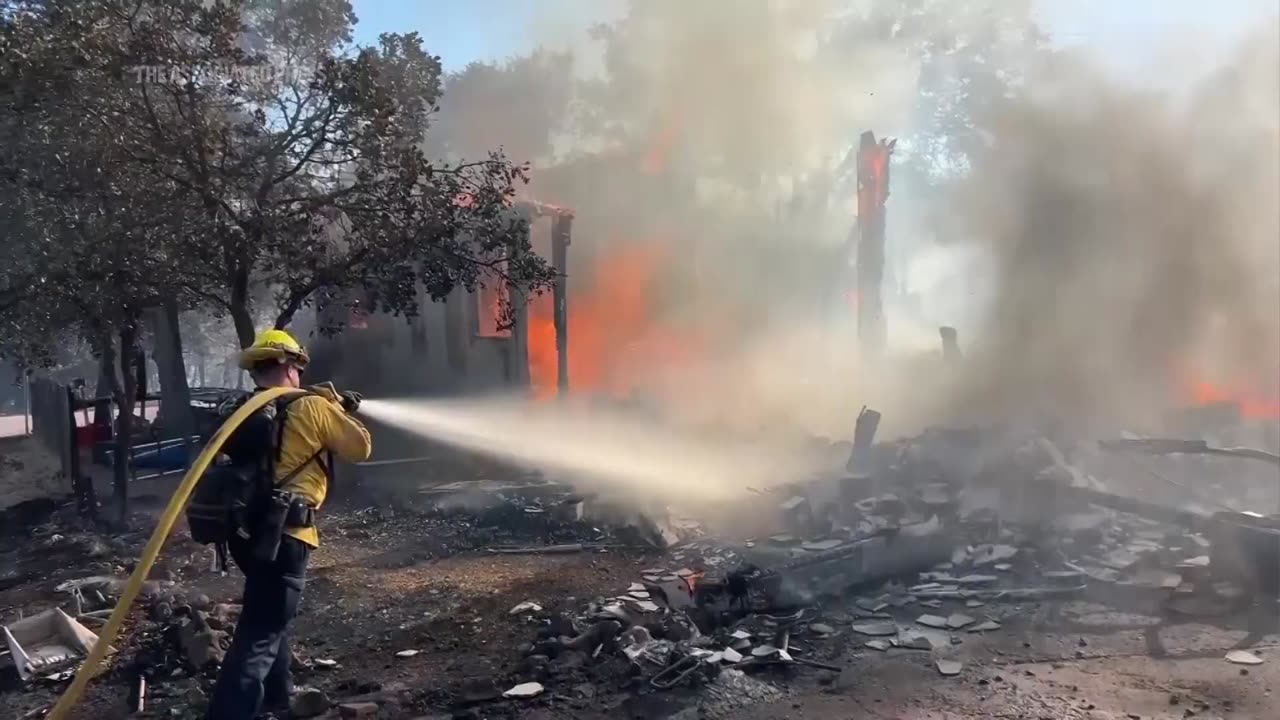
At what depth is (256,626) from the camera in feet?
13.9

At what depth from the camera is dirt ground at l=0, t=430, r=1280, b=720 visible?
4.84 meters

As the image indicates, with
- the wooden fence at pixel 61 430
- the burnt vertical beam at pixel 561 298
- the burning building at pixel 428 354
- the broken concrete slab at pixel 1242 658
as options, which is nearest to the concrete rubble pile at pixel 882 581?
the broken concrete slab at pixel 1242 658

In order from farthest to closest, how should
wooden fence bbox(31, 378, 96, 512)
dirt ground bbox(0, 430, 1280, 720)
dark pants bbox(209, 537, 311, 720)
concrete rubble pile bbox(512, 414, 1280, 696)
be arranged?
wooden fence bbox(31, 378, 96, 512)
concrete rubble pile bbox(512, 414, 1280, 696)
dirt ground bbox(0, 430, 1280, 720)
dark pants bbox(209, 537, 311, 720)

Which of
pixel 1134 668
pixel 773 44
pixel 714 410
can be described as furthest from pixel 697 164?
pixel 1134 668

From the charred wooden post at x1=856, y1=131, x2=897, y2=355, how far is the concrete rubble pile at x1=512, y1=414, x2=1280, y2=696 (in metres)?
10.9

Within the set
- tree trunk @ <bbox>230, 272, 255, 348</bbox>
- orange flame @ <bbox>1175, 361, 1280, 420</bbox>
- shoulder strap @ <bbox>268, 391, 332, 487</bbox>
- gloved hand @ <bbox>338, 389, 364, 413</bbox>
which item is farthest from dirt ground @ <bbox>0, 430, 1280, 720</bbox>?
orange flame @ <bbox>1175, 361, 1280, 420</bbox>

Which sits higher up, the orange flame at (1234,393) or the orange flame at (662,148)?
the orange flame at (662,148)

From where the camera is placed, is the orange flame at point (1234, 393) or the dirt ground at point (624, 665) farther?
the orange flame at point (1234, 393)

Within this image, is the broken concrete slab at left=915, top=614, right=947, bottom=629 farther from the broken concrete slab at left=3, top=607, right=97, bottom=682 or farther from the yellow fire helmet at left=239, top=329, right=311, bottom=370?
the broken concrete slab at left=3, top=607, right=97, bottom=682

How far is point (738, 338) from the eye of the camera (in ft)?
81.4

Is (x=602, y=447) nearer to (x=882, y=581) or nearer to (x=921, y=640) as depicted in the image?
(x=882, y=581)

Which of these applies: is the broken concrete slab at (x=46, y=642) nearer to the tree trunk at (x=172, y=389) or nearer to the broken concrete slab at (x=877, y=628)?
the broken concrete slab at (x=877, y=628)

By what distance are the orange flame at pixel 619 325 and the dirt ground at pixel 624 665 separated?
11932 millimetres

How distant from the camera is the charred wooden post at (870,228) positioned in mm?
20406
